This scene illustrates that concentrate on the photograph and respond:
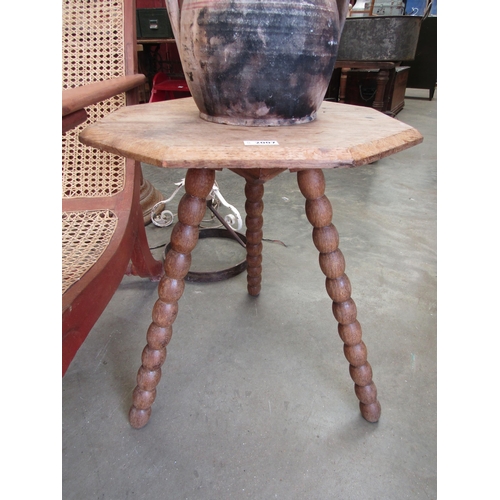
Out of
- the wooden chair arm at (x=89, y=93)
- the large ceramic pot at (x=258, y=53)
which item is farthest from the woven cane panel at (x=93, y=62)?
the large ceramic pot at (x=258, y=53)

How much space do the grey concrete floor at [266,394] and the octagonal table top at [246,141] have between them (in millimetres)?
599

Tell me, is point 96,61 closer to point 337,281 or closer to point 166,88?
point 337,281

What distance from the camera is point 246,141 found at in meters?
0.60

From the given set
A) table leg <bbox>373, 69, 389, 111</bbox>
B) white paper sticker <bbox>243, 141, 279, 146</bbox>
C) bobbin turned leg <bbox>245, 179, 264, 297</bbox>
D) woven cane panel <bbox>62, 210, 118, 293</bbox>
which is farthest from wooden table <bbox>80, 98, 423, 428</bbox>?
table leg <bbox>373, 69, 389, 111</bbox>

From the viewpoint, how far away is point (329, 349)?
3.59 feet

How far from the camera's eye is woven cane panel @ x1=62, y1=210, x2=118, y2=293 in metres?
0.77

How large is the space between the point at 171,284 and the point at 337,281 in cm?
33

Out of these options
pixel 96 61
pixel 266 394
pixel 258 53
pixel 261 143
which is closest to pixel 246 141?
pixel 261 143

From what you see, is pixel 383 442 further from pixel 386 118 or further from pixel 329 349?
pixel 386 118

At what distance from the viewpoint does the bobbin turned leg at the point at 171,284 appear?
716 mm

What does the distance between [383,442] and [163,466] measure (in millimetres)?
466

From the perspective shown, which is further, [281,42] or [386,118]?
[386,118]

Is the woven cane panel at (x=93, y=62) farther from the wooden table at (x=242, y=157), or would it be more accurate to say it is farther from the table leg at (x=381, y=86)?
the table leg at (x=381, y=86)

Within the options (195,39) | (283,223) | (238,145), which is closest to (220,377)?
(238,145)
